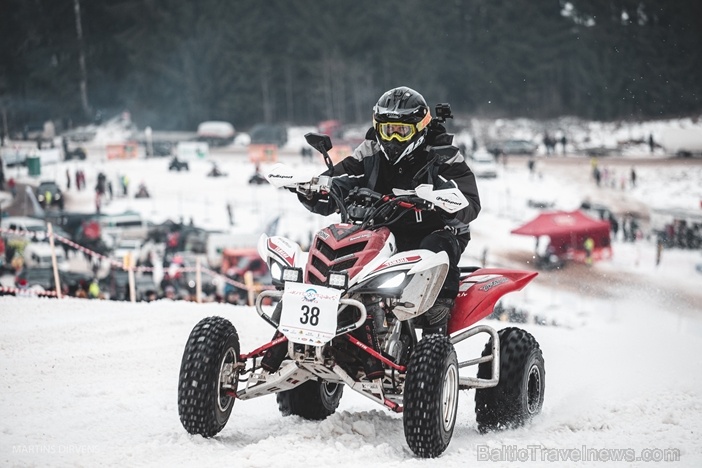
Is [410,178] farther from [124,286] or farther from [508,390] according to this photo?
[124,286]

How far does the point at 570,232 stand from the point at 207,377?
24276 mm

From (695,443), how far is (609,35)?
5132 cm

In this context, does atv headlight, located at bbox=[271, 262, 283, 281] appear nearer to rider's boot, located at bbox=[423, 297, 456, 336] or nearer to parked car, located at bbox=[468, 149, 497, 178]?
rider's boot, located at bbox=[423, 297, 456, 336]

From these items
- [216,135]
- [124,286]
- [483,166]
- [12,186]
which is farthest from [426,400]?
[216,135]

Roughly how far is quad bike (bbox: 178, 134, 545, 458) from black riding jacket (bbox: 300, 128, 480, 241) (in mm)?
146

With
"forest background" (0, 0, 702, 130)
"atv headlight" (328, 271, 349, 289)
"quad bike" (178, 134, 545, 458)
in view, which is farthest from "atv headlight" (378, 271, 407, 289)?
"forest background" (0, 0, 702, 130)

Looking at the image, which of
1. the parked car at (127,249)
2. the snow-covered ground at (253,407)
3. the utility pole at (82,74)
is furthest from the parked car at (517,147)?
the snow-covered ground at (253,407)

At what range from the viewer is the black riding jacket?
607 centimetres

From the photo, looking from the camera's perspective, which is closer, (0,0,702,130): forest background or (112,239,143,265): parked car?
(112,239,143,265): parked car

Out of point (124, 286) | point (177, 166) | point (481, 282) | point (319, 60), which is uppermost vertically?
point (319, 60)

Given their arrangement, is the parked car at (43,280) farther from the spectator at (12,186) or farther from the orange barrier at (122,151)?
the orange barrier at (122,151)

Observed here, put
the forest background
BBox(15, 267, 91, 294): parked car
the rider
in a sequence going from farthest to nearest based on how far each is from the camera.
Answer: the forest background
BBox(15, 267, 91, 294): parked car
the rider

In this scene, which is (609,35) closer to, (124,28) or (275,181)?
(124,28)

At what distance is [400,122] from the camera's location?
605cm
